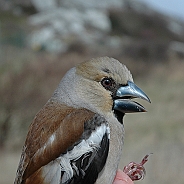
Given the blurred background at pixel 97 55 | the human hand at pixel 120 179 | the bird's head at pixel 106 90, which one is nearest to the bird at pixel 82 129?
the bird's head at pixel 106 90

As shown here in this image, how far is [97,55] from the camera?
2356cm

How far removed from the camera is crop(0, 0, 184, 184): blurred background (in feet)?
34.9

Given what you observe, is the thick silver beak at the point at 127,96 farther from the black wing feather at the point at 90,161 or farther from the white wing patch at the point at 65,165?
the white wing patch at the point at 65,165

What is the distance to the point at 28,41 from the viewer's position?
76.6 ft

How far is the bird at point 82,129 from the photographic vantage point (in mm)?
2658

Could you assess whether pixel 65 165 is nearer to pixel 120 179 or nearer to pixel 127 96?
pixel 120 179

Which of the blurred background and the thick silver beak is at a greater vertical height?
the blurred background

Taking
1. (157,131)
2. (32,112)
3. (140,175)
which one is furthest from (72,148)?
(157,131)

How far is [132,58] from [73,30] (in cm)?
621

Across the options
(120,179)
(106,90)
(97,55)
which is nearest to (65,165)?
(120,179)

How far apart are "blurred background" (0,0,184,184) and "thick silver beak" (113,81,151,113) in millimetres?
5499

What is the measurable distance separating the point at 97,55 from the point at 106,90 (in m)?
20.6

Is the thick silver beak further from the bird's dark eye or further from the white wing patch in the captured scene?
the white wing patch

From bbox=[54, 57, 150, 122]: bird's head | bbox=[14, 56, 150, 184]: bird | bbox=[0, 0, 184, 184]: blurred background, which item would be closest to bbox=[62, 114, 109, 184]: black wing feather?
bbox=[14, 56, 150, 184]: bird
